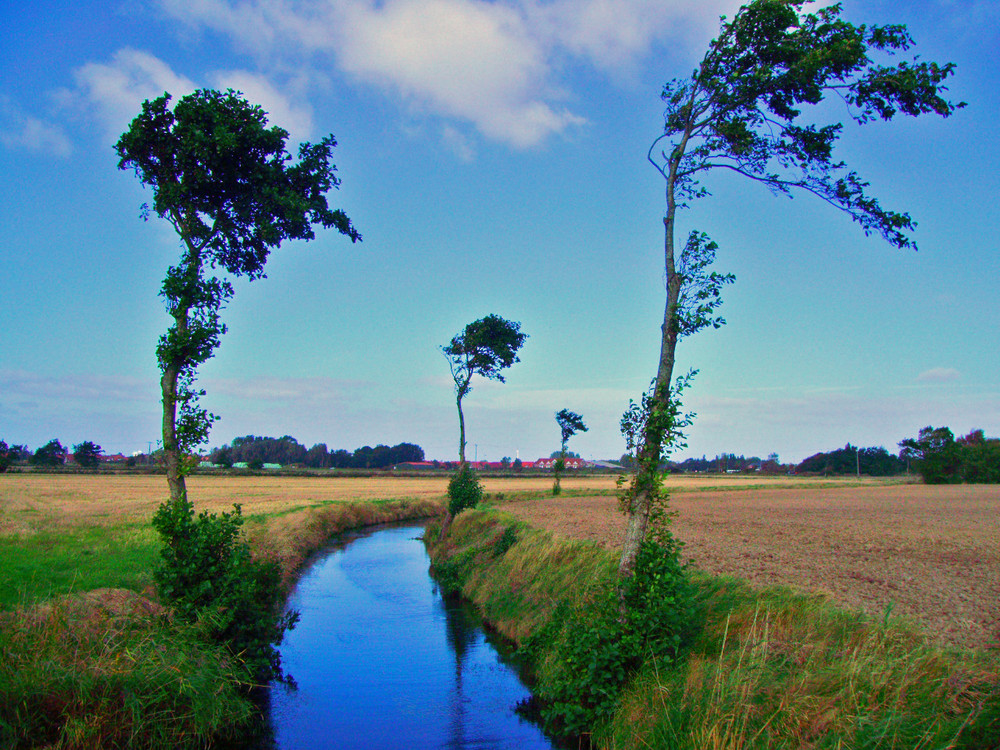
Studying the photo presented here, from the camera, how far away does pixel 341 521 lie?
37875mm

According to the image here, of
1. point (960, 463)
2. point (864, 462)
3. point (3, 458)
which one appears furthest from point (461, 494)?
point (864, 462)

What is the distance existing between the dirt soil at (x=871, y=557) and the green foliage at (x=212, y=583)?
8.35m

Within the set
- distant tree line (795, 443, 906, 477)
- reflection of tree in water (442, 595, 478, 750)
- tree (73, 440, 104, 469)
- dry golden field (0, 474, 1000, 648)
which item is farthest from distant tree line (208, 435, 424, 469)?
reflection of tree in water (442, 595, 478, 750)

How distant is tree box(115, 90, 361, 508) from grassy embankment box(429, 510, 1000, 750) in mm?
7634

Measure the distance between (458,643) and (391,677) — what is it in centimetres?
256

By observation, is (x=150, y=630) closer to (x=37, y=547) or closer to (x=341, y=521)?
(x=37, y=547)

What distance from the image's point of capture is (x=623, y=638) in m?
8.99

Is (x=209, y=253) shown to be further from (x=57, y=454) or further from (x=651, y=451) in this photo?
(x=57, y=454)

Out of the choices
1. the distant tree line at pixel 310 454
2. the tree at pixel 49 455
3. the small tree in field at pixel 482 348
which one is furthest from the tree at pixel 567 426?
the distant tree line at pixel 310 454

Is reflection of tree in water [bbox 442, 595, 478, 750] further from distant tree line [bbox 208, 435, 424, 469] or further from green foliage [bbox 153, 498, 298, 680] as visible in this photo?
distant tree line [bbox 208, 435, 424, 469]

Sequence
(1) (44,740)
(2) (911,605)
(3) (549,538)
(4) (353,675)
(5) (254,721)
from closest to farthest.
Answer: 1. (1) (44,740)
2. (5) (254,721)
3. (2) (911,605)
4. (4) (353,675)
5. (3) (549,538)

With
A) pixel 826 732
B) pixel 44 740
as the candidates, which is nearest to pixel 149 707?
pixel 44 740

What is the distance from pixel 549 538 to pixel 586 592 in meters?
5.68

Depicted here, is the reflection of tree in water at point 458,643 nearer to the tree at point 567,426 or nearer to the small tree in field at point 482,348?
the small tree in field at point 482,348
